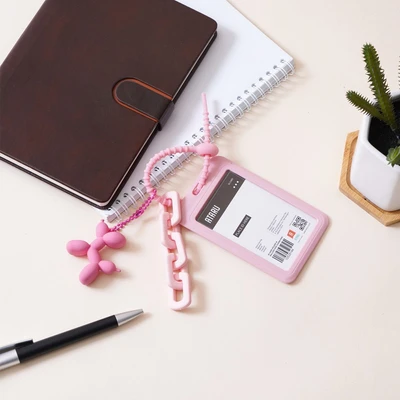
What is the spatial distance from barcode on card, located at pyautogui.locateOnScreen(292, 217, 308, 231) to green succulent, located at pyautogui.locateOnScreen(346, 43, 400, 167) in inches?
5.4

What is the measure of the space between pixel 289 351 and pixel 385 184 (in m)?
0.20

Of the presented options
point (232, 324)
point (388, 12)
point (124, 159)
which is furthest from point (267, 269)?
point (388, 12)

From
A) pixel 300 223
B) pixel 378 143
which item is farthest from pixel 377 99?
pixel 300 223

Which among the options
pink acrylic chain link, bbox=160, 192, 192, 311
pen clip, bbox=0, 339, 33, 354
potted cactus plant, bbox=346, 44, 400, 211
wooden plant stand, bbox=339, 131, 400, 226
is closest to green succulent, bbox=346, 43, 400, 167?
potted cactus plant, bbox=346, 44, 400, 211

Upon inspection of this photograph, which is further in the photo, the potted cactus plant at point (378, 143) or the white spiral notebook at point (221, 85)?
the white spiral notebook at point (221, 85)

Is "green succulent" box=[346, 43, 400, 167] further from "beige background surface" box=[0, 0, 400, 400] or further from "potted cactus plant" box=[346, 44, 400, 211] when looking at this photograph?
"beige background surface" box=[0, 0, 400, 400]

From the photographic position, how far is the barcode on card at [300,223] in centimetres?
71

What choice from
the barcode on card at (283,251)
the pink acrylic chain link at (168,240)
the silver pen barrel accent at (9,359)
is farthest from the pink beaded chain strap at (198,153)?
the silver pen barrel accent at (9,359)

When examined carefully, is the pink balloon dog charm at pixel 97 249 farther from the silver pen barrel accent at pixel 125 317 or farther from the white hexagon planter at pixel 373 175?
the white hexagon planter at pixel 373 175

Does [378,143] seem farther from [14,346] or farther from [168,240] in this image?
[14,346]

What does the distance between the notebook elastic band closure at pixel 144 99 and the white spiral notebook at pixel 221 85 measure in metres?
0.02

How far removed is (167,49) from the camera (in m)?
0.76

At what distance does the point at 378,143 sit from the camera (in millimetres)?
637

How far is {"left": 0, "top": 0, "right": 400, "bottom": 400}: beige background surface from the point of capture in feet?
2.15
